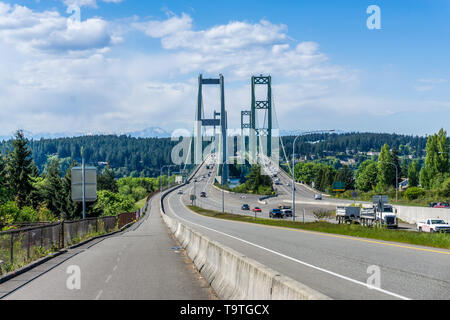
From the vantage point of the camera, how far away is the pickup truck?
39750 millimetres

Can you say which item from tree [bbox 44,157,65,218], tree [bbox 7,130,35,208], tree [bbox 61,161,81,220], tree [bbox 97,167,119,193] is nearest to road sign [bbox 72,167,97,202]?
tree [bbox 61,161,81,220]

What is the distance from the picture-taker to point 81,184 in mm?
41031

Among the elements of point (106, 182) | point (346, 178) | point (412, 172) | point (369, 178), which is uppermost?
point (412, 172)

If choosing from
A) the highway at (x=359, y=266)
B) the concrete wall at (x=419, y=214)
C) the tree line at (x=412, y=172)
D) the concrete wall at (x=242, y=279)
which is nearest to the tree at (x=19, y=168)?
the tree line at (x=412, y=172)

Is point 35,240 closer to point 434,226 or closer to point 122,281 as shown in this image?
point 122,281

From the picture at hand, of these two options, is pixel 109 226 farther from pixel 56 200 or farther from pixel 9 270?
pixel 56 200

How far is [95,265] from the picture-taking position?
1706 cm

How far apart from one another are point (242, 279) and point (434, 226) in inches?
1330

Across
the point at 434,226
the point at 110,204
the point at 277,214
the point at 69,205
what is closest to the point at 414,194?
the point at 277,214

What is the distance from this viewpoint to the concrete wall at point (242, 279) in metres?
7.24

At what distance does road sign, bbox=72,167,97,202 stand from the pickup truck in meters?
24.5

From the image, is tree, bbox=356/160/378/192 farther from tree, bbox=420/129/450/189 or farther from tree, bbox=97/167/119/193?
tree, bbox=97/167/119/193

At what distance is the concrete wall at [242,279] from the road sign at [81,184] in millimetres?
26497

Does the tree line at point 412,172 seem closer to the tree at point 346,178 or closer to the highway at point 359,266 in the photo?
the tree at point 346,178
